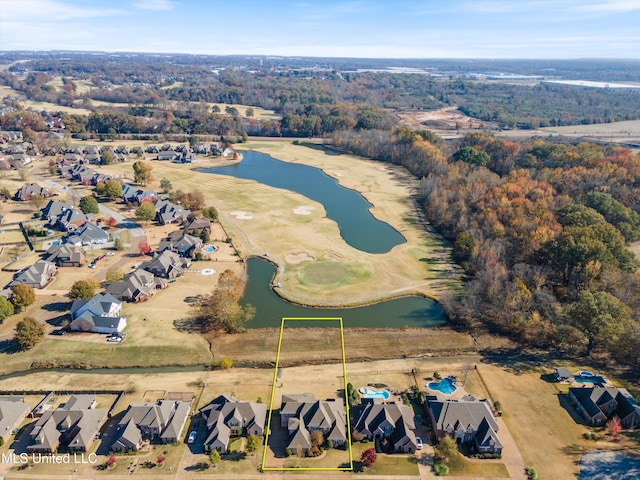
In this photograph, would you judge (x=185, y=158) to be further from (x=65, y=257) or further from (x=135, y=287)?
(x=135, y=287)

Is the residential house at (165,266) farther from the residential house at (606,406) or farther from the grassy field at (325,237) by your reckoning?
the residential house at (606,406)

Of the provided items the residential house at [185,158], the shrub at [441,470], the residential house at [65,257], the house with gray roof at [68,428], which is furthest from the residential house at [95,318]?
the residential house at [185,158]

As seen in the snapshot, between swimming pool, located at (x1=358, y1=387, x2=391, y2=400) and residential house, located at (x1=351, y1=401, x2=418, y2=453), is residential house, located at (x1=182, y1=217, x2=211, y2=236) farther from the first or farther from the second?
residential house, located at (x1=351, y1=401, x2=418, y2=453)

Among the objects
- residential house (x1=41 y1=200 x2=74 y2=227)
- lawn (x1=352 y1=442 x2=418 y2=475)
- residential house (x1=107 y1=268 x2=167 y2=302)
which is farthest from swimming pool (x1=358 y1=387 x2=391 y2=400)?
residential house (x1=41 y1=200 x2=74 y2=227)

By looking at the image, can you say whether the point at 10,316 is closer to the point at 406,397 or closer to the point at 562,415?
the point at 406,397

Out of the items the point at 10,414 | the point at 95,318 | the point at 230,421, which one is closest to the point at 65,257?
the point at 95,318

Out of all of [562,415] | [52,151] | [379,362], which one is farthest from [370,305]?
[52,151]

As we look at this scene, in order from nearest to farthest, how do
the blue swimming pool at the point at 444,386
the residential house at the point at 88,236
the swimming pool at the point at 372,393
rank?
the swimming pool at the point at 372,393, the blue swimming pool at the point at 444,386, the residential house at the point at 88,236
